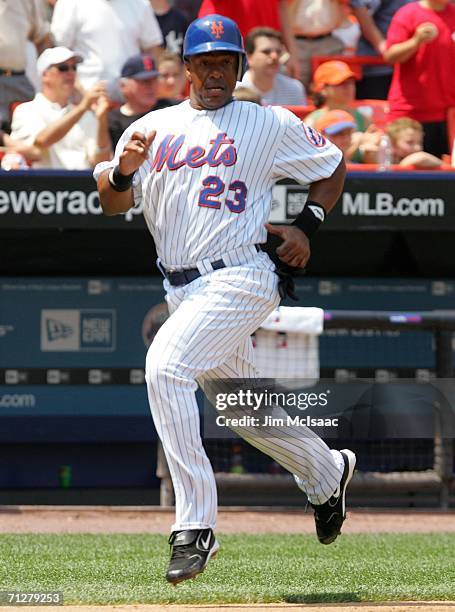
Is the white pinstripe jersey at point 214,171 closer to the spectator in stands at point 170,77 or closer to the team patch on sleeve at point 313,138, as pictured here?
the team patch on sleeve at point 313,138

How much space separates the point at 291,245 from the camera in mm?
3951

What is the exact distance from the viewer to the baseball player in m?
3.80

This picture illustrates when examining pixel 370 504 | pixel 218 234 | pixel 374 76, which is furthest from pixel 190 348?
pixel 374 76

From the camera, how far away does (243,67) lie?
4.07 meters

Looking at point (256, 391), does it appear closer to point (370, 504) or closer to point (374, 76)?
point (370, 504)

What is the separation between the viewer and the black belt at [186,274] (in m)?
3.92

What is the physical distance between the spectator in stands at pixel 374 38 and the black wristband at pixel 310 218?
5269 mm

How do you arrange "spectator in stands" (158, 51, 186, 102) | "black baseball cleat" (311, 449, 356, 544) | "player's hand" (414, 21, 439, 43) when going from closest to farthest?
"black baseball cleat" (311, 449, 356, 544) → "spectator in stands" (158, 51, 186, 102) → "player's hand" (414, 21, 439, 43)

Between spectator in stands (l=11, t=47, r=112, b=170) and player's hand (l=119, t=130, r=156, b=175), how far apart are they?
3.50m

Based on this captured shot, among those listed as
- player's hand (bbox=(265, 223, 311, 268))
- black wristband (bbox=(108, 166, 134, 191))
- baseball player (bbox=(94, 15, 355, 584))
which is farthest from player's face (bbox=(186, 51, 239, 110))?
player's hand (bbox=(265, 223, 311, 268))

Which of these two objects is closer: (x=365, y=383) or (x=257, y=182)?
(x=257, y=182)

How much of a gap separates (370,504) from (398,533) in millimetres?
1083

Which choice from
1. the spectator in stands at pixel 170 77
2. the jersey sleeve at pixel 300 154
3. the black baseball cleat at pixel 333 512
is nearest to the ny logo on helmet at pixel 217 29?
the jersey sleeve at pixel 300 154

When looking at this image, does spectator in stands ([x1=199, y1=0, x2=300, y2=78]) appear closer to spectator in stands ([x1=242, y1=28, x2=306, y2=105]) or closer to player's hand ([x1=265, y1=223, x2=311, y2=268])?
spectator in stands ([x1=242, y1=28, x2=306, y2=105])
